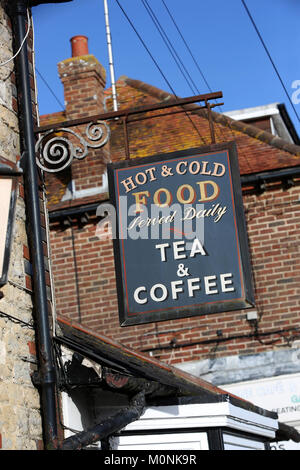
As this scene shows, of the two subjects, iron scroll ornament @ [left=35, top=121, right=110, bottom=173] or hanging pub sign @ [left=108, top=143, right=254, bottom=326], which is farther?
hanging pub sign @ [left=108, top=143, right=254, bottom=326]

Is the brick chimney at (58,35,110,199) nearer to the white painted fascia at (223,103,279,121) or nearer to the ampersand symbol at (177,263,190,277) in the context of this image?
the white painted fascia at (223,103,279,121)

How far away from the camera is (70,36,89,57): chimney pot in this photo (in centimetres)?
1508

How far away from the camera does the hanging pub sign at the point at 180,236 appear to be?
6086mm

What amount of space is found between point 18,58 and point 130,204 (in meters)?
1.46

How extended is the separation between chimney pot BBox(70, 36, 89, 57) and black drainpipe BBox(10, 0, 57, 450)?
8.91 m

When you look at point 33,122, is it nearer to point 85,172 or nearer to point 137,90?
point 85,172

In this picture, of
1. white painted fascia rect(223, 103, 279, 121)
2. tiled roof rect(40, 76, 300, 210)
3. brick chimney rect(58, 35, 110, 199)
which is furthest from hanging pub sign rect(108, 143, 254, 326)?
white painted fascia rect(223, 103, 279, 121)

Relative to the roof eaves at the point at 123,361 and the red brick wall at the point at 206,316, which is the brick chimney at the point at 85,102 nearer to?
the red brick wall at the point at 206,316

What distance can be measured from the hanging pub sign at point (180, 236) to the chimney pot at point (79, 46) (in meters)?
9.23

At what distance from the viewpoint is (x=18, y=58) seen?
6.21 metres

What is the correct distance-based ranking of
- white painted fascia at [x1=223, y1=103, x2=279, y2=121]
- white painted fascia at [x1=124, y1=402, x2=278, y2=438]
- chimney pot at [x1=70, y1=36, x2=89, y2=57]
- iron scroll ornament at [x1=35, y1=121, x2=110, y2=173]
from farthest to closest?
white painted fascia at [x1=223, y1=103, x2=279, y2=121], chimney pot at [x1=70, y1=36, x2=89, y2=57], white painted fascia at [x1=124, y1=402, x2=278, y2=438], iron scroll ornament at [x1=35, y1=121, x2=110, y2=173]

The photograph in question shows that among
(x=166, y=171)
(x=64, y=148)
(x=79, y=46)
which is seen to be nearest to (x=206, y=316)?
(x=79, y=46)

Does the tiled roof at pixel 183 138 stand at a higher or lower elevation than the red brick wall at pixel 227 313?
higher

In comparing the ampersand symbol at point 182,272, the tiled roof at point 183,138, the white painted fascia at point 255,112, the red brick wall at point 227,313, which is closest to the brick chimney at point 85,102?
the tiled roof at point 183,138
